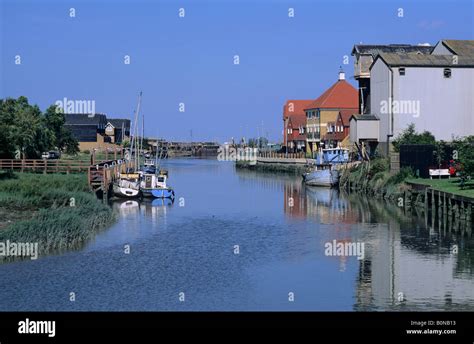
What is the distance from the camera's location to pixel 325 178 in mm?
80938

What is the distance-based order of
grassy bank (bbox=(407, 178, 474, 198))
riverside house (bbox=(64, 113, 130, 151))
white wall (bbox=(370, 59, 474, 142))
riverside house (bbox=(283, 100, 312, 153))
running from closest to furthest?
grassy bank (bbox=(407, 178, 474, 198)), white wall (bbox=(370, 59, 474, 142)), riverside house (bbox=(283, 100, 312, 153)), riverside house (bbox=(64, 113, 130, 151))

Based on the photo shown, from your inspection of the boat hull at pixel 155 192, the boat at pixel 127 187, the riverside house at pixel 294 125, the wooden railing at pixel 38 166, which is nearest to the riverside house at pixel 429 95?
the boat hull at pixel 155 192

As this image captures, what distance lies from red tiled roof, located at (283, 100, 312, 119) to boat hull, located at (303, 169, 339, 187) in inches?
2313

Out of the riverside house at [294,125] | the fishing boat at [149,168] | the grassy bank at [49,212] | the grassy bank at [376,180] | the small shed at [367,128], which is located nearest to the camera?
the grassy bank at [49,212]

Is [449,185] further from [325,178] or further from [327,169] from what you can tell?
[327,169]

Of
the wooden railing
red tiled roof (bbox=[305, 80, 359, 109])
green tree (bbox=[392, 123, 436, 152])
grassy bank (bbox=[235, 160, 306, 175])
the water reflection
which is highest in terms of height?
red tiled roof (bbox=[305, 80, 359, 109])

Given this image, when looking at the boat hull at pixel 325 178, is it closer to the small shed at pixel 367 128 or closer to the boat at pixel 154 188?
the small shed at pixel 367 128

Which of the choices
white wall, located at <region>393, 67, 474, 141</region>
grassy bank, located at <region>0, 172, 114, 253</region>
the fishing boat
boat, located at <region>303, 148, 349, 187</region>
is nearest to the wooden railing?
grassy bank, located at <region>0, 172, 114, 253</region>

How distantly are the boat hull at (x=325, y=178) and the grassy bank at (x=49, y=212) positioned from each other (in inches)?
1029

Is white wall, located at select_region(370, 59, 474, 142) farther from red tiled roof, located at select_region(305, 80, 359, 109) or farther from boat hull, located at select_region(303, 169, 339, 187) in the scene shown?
red tiled roof, located at select_region(305, 80, 359, 109)

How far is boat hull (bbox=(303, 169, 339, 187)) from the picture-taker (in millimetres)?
80375

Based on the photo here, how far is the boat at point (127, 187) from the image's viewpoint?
63375 millimetres
